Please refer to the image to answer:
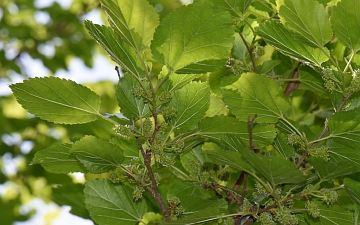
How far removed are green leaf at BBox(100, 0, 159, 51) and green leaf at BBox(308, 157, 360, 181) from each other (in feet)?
1.28

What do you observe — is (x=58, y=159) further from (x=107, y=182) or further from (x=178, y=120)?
(x=178, y=120)

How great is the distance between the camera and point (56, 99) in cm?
103

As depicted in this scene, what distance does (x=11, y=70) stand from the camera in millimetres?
3549

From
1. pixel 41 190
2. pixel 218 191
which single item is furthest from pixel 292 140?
pixel 41 190

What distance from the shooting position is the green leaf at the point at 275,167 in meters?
0.86

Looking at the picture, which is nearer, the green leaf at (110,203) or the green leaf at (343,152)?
the green leaf at (343,152)

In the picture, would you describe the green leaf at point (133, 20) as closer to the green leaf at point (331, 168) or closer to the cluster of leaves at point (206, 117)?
the cluster of leaves at point (206, 117)

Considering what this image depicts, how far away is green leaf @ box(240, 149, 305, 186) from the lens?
863 millimetres

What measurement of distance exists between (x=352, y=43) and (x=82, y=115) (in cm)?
57

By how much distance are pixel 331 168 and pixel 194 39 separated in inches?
13.7

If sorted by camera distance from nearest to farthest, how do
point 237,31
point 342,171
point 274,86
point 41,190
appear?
point 342,171, point 274,86, point 237,31, point 41,190

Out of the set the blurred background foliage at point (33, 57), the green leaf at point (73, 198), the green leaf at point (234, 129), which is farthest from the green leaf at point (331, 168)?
the blurred background foliage at point (33, 57)

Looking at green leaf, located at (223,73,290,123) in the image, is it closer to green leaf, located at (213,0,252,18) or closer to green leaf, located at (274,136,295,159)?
green leaf, located at (274,136,295,159)

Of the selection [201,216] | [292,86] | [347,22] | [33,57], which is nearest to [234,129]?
[201,216]
